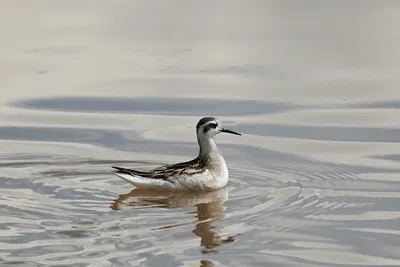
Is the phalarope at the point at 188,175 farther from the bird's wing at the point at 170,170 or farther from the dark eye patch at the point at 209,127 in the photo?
the dark eye patch at the point at 209,127

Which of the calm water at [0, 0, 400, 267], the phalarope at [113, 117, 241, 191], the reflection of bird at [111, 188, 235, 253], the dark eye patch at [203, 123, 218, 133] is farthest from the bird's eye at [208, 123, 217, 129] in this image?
the reflection of bird at [111, 188, 235, 253]

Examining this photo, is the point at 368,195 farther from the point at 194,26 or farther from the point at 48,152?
the point at 194,26

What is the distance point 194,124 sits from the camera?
53.7ft

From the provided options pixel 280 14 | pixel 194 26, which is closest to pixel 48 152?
pixel 194 26

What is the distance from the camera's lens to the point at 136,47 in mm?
20844

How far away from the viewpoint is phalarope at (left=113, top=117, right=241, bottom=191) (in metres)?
13.9

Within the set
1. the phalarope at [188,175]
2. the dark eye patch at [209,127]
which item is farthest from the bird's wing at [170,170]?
the dark eye patch at [209,127]

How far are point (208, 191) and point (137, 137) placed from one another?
1947 millimetres

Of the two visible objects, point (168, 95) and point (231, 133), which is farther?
point (168, 95)

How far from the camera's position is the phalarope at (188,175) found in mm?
13852

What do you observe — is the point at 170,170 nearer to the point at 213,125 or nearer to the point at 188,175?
the point at 188,175

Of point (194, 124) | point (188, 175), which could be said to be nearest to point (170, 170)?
point (188, 175)

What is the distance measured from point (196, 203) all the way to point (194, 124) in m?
2.94

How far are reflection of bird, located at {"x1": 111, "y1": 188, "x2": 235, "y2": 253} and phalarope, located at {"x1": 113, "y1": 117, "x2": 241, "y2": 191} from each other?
0.31 ft
